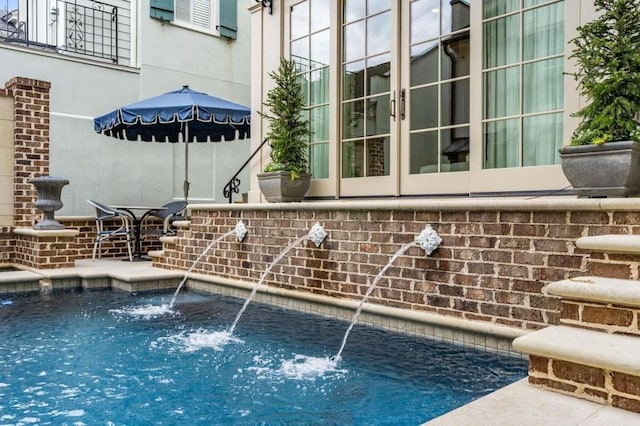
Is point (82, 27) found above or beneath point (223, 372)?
above

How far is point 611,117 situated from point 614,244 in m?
1.06

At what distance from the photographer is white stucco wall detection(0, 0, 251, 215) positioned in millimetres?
8438

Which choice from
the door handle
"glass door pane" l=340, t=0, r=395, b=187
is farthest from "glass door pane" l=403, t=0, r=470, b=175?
"glass door pane" l=340, t=0, r=395, b=187

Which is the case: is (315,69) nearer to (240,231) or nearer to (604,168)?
(240,231)

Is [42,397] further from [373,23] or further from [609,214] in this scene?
[373,23]

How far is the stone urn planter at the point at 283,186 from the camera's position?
531cm

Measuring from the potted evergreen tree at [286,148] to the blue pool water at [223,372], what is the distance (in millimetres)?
1466

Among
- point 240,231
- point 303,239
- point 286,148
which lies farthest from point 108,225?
point 303,239

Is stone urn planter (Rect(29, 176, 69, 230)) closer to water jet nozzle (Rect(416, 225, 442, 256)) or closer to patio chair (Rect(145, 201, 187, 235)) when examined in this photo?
patio chair (Rect(145, 201, 187, 235))

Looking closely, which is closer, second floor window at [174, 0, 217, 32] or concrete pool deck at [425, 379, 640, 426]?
concrete pool deck at [425, 379, 640, 426]

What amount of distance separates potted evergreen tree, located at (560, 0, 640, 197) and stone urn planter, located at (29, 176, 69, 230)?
572 centimetres

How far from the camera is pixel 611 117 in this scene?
3061mm

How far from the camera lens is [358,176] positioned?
17.7 feet

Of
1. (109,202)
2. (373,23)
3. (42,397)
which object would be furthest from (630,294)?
(109,202)
